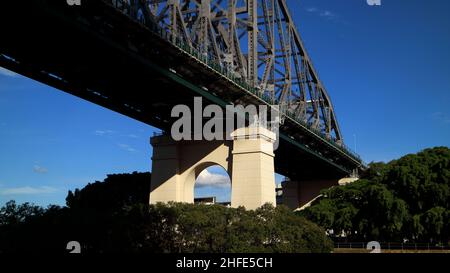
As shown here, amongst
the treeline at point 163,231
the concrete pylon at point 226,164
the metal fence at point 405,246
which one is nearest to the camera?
the treeline at point 163,231

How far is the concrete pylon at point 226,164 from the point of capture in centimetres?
3916

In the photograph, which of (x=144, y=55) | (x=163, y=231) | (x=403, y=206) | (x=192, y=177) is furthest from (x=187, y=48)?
(x=403, y=206)

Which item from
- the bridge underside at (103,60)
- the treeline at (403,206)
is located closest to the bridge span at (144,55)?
the bridge underside at (103,60)

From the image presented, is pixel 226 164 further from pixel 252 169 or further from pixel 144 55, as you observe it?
pixel 144 55

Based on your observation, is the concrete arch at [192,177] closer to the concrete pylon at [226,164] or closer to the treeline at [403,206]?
the concrete pylon at [226,164]

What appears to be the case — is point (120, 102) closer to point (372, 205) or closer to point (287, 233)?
point (287, 233)

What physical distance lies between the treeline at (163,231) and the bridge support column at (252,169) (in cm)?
689

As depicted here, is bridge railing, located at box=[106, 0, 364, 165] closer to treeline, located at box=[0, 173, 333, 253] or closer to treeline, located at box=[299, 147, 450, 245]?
treeline, located at box=[0, 173, 333, 253]

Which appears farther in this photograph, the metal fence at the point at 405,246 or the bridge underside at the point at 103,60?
the metal fence at the point at 405,246

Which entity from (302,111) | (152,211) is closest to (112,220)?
(152,211)

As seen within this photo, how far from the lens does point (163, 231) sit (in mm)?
27594

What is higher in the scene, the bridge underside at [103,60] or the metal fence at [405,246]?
the bridge underside at [103,60]

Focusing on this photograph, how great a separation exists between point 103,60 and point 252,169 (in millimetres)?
16021
